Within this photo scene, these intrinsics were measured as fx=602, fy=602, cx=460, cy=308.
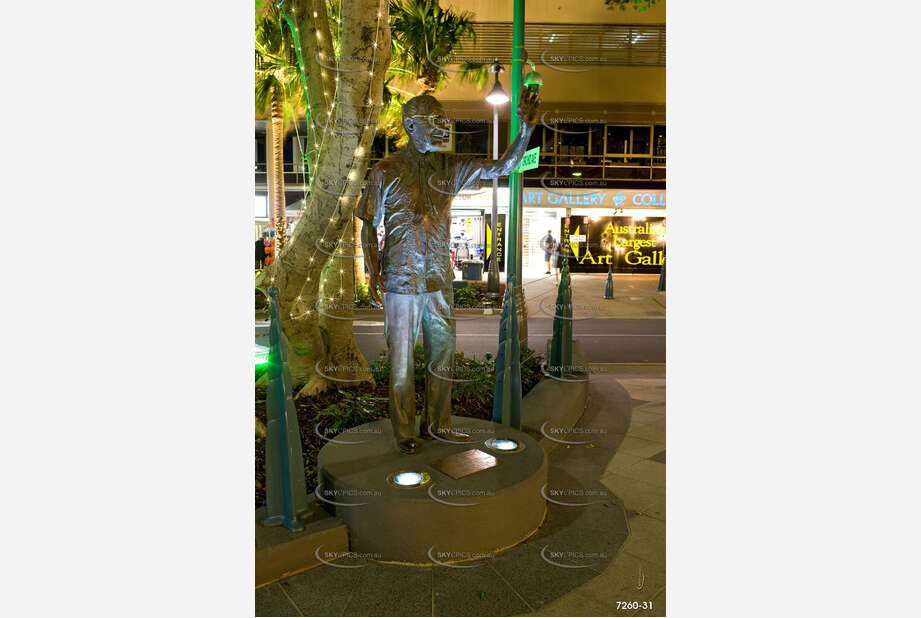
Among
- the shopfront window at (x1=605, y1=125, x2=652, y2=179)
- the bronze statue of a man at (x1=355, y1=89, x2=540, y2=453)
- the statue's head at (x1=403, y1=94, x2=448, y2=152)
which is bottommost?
the bronze statue of a man at (x1=355, y1=89, x2=540, y2=453)

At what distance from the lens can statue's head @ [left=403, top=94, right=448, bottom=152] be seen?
11.5ft

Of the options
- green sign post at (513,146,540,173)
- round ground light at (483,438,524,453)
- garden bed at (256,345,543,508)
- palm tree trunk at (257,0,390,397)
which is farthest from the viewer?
green sign post at (513,146,540,173)

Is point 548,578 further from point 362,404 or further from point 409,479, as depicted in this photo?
point 362,404

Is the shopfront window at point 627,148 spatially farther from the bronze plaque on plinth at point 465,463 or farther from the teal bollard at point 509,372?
the bronze plaque on plinth at point 465,463

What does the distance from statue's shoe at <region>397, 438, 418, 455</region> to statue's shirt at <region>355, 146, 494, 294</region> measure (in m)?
0.93

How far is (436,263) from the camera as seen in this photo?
367cm

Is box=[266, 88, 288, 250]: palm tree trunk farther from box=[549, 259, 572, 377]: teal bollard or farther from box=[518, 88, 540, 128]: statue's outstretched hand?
box=[518, 88, 540, 128]: statue's outstretched hand

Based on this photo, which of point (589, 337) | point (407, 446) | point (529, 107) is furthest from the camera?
point (589, 337)

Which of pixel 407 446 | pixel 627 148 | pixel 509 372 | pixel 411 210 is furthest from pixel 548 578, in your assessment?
pixel 627 148

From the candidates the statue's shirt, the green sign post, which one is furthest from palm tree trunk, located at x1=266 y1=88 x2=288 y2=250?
the statue's shirt

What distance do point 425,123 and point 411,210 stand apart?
509 mm

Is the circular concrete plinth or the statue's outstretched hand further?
the statue's outstretched hand

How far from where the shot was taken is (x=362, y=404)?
4930 millimetres

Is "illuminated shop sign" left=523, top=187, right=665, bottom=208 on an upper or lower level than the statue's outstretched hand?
upper
